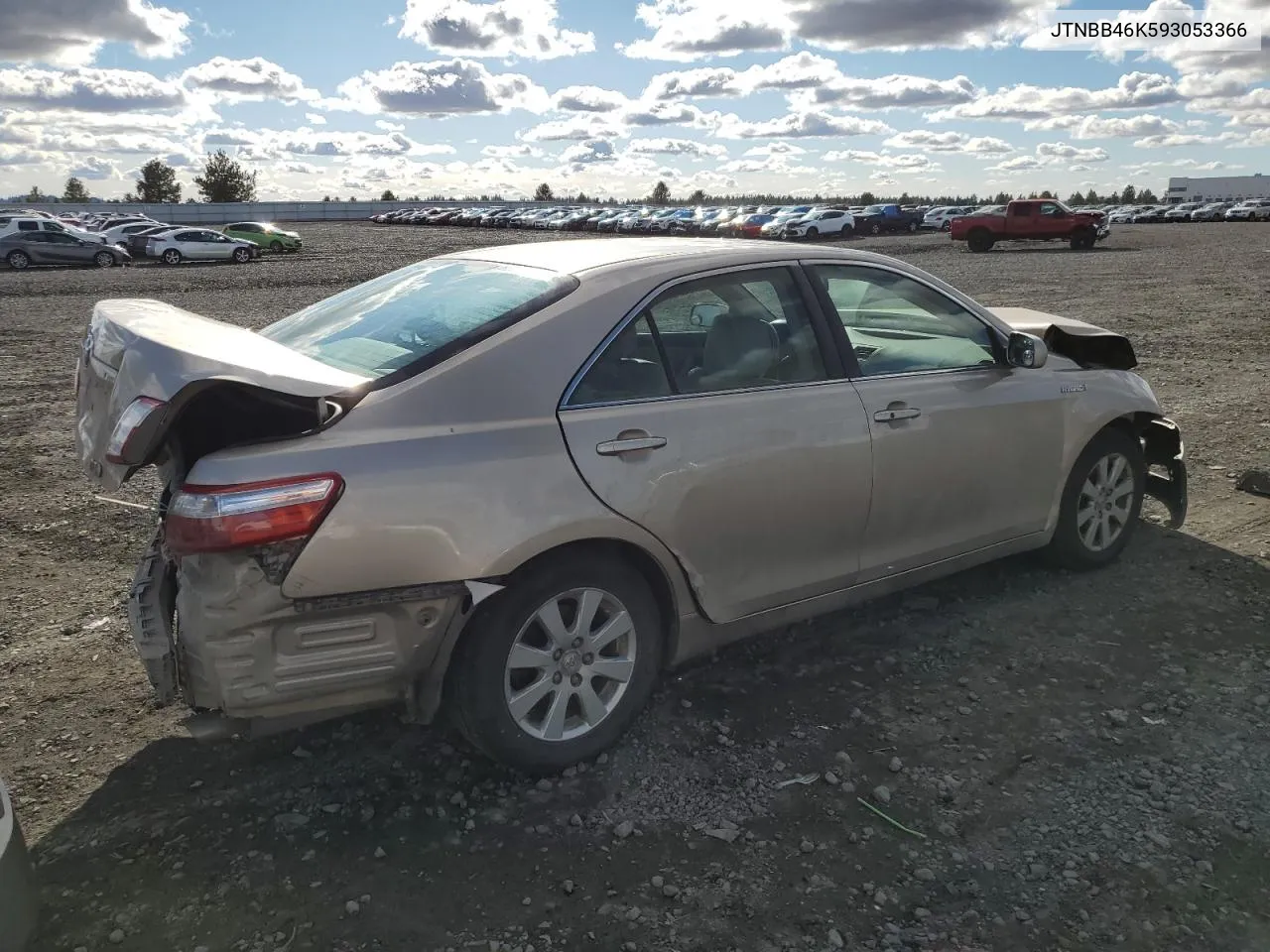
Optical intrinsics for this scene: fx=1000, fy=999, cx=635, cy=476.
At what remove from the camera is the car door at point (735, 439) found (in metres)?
3.26

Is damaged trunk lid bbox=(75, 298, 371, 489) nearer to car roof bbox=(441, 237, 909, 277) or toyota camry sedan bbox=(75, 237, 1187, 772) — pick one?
toyota camry sedan bbox=(75, 237, 1187, 772)

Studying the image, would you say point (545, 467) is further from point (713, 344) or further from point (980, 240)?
point (980, 240)

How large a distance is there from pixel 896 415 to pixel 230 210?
9519cm

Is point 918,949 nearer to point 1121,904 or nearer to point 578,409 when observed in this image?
point 1121,904

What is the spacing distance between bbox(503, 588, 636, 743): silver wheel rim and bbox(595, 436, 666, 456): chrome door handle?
1.48ft

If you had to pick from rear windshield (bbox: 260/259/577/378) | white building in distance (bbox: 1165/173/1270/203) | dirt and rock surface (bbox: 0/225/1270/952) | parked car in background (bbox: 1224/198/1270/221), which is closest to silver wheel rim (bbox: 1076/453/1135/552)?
dirt and rock surface (bbox: 0/225/1270/952)

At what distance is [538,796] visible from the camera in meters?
3.22

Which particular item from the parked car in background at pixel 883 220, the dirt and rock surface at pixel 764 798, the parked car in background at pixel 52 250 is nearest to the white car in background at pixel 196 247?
the parked car in background at pixel 52 250

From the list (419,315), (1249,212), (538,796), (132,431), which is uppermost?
(1249,212)

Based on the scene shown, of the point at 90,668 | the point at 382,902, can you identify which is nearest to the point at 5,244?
the point at 90,668

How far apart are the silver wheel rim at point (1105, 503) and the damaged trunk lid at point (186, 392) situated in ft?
Answer: 11.6

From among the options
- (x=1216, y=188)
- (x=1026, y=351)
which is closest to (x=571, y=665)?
(x=1026, y=351)

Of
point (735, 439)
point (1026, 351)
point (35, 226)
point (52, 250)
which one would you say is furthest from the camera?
point (52, 250)

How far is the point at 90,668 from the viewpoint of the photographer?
409 cm
